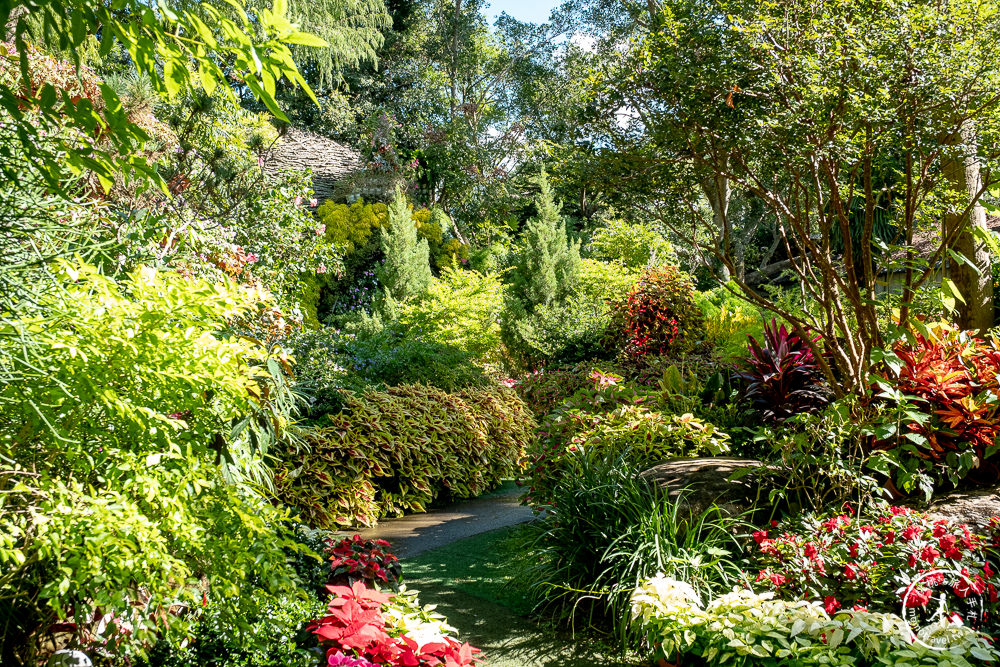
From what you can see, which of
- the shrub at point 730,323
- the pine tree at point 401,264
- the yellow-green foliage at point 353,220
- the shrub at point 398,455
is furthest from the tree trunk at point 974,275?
the yellow-green foliage at point 353,220

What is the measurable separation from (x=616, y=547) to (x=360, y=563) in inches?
53.5

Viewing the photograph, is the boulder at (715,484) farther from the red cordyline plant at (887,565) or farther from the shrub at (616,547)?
the red cordyline plant at (887,565)

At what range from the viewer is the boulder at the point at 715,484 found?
4.01 meters

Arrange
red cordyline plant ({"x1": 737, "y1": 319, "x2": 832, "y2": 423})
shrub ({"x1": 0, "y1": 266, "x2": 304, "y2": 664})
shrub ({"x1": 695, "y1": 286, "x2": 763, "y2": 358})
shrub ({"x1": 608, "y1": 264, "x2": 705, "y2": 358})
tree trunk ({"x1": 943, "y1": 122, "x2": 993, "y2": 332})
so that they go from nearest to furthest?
shrub ({"x1": 0, "y1": 266, "x2": 304, "y2": 664})
red cordyline plant ({"x1": 737, "y1": 319, "x2": 832, "y2": 423})
tree trunk ({"x1": 943, "y1": 122, "x2": 993, "y2": 332})
shrub ({"x1": 695, "y1": 286, "x2": 763, "y2": 358})
shrub ({"x1": 608, "y1": 264, "x2": 705, "y2": 358})

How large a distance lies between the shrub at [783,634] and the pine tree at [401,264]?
39.1 ft

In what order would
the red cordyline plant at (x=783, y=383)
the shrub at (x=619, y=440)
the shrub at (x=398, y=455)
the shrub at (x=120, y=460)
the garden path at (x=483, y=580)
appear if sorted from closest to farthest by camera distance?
the shrub at (x=120, y=460) < the garden path at (x=483, y=580) < the shrub at (x=619, y=440) < the red cordyline plant at (x=783, y=383) < the shrub at (x=398, y=455)

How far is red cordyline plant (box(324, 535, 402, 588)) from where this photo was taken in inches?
133

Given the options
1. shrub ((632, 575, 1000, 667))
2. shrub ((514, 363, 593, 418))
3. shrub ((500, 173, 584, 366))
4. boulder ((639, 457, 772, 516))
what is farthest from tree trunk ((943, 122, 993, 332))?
shrub ((500, 173, 584, 366))

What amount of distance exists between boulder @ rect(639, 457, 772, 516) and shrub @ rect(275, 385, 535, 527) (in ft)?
8.38

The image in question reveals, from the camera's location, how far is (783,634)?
2844mm

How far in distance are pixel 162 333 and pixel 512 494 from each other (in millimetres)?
5821

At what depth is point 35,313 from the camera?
8.20 feet

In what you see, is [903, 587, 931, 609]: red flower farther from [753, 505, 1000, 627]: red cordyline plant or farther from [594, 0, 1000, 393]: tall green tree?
[594, 0, 1000, 393]: tall green tree

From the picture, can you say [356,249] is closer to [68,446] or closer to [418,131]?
[418,131]
